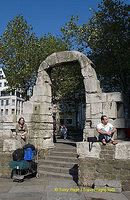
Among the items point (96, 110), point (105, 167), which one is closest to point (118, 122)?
point (96, 110)

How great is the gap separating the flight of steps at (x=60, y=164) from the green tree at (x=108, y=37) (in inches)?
353

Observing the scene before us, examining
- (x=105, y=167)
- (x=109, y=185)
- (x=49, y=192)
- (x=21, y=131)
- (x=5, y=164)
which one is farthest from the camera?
(x=21, y=131)

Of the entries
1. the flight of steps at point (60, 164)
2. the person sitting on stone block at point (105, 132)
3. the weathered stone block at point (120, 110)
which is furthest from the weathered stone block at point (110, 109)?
the flight of steps at point (60, 164)

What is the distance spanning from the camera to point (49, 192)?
17.6 ft

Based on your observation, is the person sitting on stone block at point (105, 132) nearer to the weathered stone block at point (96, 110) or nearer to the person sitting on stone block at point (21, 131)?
the weathered stone block at point (96, 110)

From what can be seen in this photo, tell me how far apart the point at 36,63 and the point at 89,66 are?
12585mm

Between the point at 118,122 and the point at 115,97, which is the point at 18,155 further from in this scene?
the point at 115,97

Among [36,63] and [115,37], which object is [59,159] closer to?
[115,37]

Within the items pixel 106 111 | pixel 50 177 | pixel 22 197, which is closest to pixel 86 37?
pixel 106 111

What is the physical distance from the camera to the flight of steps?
286 inches

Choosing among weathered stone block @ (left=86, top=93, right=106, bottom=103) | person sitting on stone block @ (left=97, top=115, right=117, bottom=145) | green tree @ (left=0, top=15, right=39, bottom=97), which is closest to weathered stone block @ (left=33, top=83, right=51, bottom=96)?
weathered stone block @ (left=86, top=93, right=106, bottom=103)

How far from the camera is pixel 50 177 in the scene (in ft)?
23.6

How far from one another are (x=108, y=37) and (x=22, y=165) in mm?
13662

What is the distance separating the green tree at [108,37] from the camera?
1656 cm
